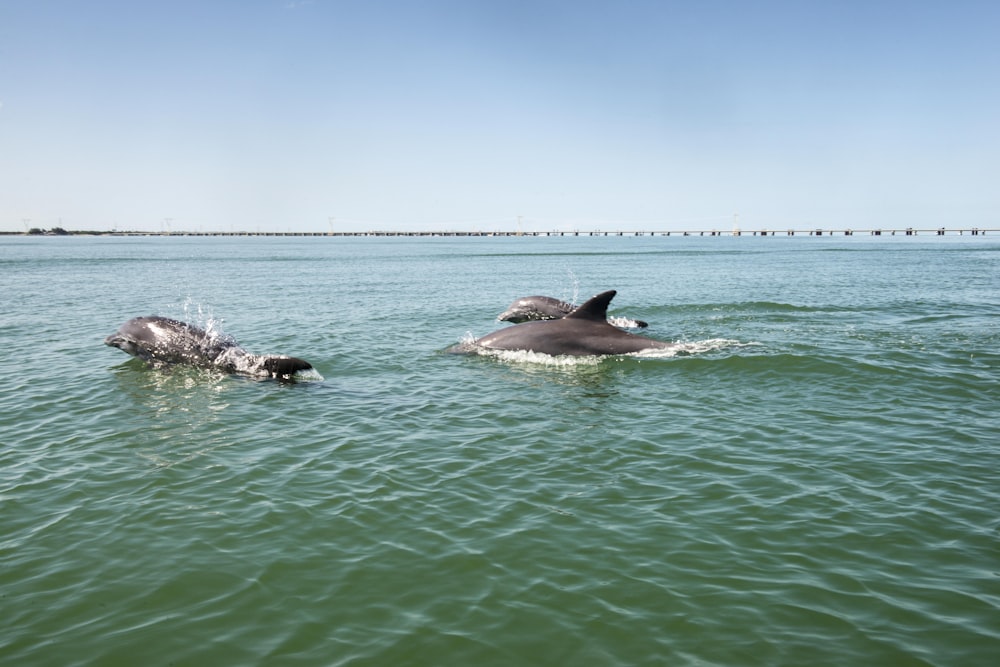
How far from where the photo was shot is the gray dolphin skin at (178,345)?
54.1ft

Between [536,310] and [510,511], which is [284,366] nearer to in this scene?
[510,511]

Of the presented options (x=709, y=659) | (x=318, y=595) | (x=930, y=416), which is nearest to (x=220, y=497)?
(x=318, y=595)

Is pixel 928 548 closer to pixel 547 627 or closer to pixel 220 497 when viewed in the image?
pixel 547 627

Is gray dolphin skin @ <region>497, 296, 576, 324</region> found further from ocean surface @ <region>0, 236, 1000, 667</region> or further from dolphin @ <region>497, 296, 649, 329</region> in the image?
ocean surface @ <region>0, 236, 1000, 667</region>

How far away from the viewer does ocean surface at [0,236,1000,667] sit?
19.3 feet

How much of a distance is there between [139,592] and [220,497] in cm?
237

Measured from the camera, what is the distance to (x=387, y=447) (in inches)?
433

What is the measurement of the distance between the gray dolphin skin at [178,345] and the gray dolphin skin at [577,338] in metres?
6.56

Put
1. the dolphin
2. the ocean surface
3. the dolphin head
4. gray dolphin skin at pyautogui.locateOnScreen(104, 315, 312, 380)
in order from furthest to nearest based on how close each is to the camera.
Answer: the dolphin < gray dolphin skin at pyautogui.locateOnScreen(104, 315, 312, 380) < the dolphin head < the ocean surface

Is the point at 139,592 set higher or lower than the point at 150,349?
lower

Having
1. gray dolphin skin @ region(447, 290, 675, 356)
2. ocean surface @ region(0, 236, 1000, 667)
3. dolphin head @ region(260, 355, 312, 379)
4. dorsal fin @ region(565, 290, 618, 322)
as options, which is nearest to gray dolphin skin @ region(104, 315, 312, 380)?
dolphin head @ region(260, 355, 312, 379)

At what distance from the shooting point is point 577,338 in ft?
59.8

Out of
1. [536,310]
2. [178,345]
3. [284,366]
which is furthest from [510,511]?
[536,310]

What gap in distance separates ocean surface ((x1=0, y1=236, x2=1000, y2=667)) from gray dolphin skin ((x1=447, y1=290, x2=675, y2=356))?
744mm
